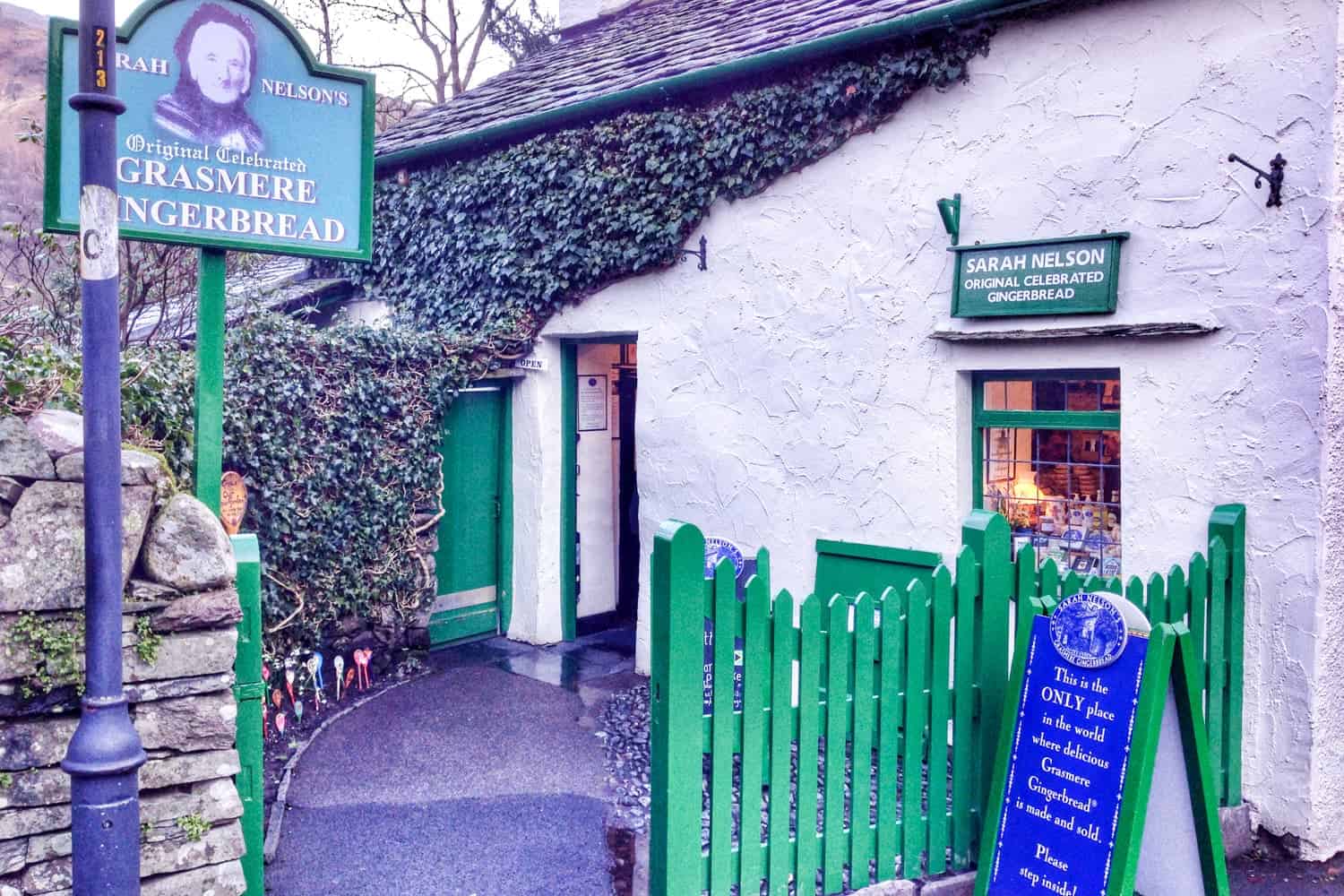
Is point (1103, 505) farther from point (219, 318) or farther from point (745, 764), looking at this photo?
point (219, 318)

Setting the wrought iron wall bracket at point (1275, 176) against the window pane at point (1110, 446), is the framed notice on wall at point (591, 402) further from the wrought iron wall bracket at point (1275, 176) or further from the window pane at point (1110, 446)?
the wrought iron wall bracket at point (1275, 176)

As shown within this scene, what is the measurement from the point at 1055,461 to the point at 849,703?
242cm

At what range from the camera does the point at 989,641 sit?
415cm

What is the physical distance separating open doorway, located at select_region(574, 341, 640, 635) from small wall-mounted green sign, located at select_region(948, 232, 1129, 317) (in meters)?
3.44

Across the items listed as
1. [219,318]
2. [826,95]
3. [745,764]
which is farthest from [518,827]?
[826,95]

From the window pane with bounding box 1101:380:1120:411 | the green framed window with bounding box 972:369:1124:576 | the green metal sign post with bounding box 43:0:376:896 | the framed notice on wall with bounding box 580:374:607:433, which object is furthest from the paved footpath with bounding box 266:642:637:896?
the window pane with bounding box 1101:380:1120:411

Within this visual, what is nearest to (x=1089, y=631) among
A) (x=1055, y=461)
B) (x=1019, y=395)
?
(x=1055, y=461)

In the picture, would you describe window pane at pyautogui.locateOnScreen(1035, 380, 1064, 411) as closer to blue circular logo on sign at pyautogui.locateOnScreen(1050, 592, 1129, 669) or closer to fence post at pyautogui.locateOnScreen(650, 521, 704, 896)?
blue circular logo on sign at pyautogui.locateOnScreen(1050, 592, 1129, 669)

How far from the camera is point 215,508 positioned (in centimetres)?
388

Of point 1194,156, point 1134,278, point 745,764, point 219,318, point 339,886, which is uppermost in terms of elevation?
point 1194,156

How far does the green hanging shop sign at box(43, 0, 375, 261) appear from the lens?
3.72 metres

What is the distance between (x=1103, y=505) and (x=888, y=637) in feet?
7.05

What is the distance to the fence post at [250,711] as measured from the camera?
355cm

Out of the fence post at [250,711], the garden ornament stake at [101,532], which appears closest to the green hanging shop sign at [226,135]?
the garden ornament stake at [101,532]
